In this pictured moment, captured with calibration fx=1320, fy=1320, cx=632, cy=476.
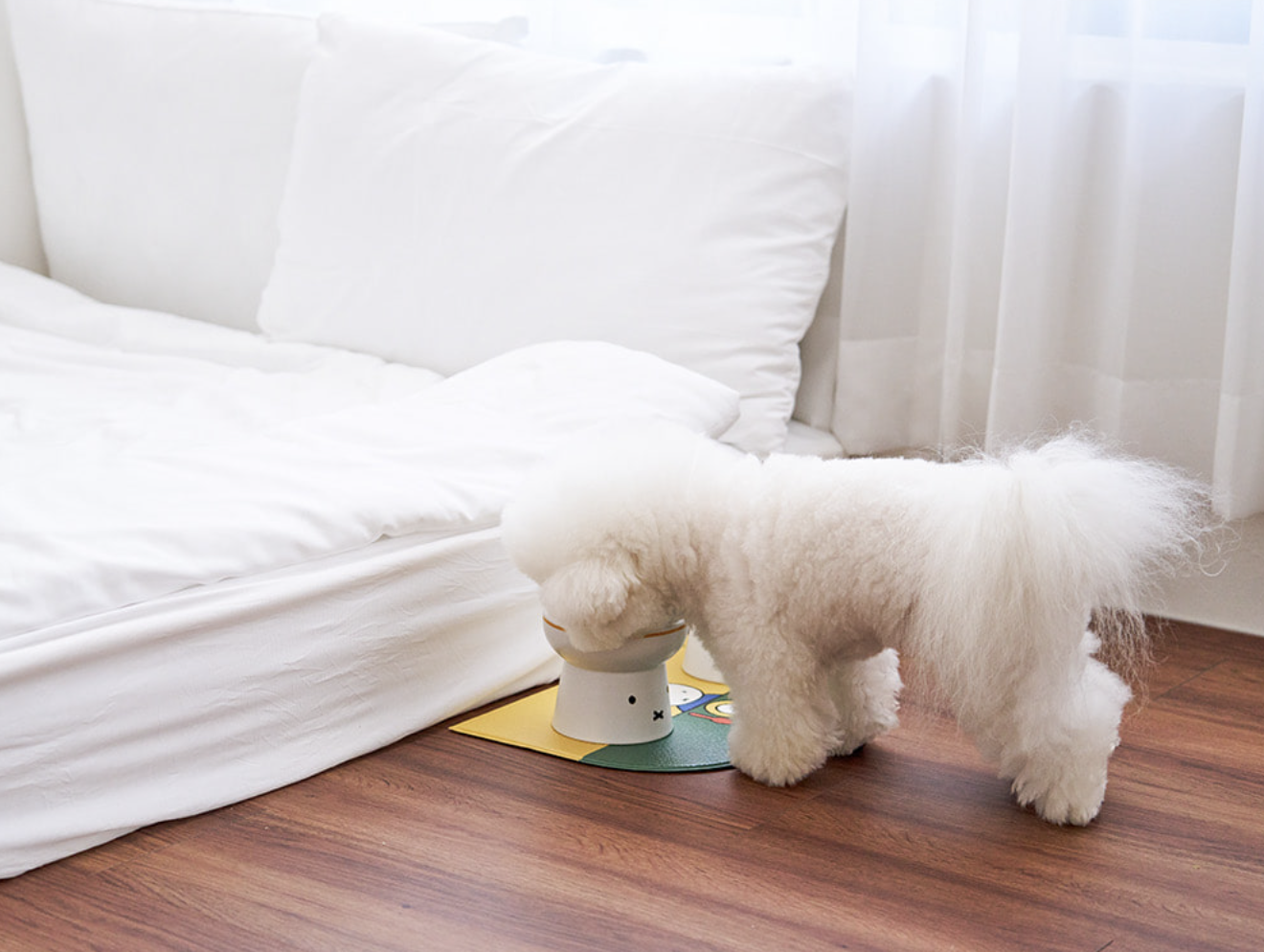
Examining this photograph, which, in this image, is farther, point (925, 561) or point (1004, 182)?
point (1004, 182)

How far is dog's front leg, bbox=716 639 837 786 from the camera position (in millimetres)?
1120

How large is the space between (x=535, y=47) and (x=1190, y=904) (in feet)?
5.15

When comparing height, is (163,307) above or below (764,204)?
below

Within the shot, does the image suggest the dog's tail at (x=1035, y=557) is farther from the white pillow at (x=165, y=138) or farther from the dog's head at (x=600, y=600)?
the white pillow at (x=165, y=138)

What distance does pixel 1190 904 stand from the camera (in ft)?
3.21

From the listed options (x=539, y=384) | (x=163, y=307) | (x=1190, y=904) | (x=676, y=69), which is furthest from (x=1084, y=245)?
(x=163, y=307)

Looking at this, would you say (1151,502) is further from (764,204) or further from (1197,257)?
(764,204)

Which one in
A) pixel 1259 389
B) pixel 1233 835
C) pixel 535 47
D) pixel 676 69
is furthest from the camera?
pixel 535 47

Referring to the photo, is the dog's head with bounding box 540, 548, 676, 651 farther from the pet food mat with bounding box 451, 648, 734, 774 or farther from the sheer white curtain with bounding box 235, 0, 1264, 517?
the sheer white curtain with bounding box 235, 0, 1264, 517

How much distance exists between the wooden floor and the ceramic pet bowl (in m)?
0.06

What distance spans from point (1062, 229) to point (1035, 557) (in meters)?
0.72

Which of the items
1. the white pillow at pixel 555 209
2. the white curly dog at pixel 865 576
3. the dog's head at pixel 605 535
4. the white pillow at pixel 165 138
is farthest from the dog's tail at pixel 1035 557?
the white pillow at pixel 165 138

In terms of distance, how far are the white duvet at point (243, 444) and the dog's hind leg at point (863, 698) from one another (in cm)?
35

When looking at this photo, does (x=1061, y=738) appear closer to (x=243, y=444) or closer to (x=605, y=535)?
(x=605, y=535)
